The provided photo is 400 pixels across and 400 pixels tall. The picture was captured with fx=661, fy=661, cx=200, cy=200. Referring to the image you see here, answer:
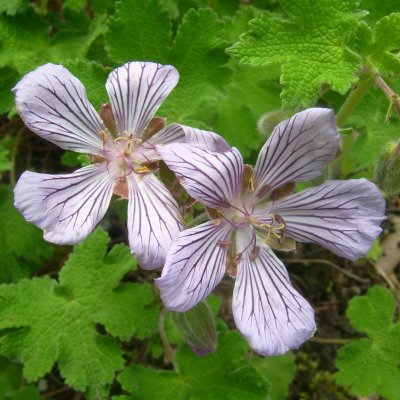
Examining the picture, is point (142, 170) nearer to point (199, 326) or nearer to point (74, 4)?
point (199, 326)

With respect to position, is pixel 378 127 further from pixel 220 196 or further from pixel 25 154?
pixel 25 154

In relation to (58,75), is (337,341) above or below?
below

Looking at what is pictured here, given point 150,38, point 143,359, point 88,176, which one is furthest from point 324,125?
point 143,359

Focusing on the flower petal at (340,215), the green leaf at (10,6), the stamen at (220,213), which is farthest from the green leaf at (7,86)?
the flower petal at (340,215)

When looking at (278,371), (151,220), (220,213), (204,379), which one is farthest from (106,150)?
(278,371)

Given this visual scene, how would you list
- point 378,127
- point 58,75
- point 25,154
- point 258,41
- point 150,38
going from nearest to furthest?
1. point 58,75
2. point 258,41
3. point 150,38
4. point 378,127
5. point 25,154

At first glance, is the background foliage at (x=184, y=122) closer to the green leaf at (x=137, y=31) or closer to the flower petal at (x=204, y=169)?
the green leaf at (x=137, y=31)
